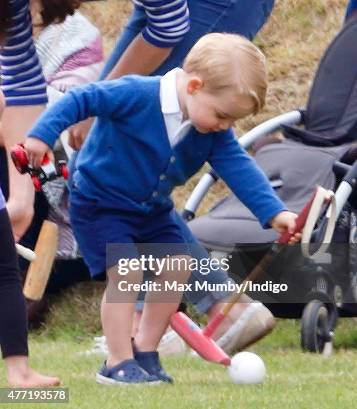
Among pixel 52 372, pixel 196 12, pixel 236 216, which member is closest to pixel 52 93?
pixel 236 216

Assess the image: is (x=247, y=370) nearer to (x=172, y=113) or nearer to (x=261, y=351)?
(x=172, y=113)

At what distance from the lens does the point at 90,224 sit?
188 inches

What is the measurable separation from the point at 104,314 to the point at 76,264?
2.71 m

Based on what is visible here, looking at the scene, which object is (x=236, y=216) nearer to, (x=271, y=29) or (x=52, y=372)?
(x=52, y=372)

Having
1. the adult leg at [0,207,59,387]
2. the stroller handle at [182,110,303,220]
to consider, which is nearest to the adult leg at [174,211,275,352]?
the stroller handle at [182,110,303,220]

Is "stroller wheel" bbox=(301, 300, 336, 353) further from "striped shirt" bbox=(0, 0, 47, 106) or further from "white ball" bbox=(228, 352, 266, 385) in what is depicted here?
"striped shirt" bbox=(0, 0, 47, 106)

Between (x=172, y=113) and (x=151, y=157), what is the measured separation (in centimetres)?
16

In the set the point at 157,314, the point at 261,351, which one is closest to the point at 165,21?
the point at 157,314

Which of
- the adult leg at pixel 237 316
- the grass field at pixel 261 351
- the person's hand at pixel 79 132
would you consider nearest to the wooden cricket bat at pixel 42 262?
the grass field at pixel 261 351

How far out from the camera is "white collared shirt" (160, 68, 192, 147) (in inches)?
186

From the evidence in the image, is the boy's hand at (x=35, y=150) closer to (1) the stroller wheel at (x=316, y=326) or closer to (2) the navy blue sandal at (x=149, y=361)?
(2) the navy blue sandal at (x=149, y=361)

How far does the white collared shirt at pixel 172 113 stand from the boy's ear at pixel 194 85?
6cm

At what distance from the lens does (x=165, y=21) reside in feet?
16.6

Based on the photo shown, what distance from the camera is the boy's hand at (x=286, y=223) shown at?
15.9 feet
